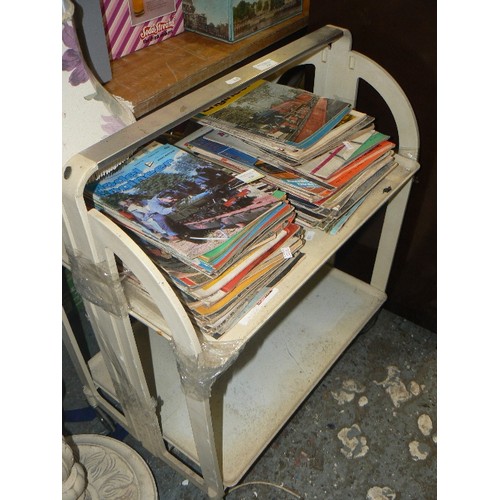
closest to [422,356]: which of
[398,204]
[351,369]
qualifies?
[351,369]

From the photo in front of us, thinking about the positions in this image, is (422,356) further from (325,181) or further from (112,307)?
(112,307)

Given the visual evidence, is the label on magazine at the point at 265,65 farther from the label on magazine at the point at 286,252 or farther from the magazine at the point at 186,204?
the label on magazine at the point at 286,252

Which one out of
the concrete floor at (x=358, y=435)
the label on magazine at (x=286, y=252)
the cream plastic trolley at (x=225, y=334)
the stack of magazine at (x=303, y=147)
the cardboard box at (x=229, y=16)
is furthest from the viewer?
the concrete floor at (x=358, y=435)

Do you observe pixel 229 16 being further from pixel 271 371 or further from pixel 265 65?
pixel 271 371

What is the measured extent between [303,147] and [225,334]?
452mm

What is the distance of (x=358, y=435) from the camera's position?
59.1 inches

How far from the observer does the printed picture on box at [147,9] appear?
120cm

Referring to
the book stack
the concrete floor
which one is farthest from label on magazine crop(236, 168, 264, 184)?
the concrete floor

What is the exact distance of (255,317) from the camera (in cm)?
94

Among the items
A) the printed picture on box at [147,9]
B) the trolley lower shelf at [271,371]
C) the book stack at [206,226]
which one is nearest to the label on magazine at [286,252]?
the book stack at [206,226]

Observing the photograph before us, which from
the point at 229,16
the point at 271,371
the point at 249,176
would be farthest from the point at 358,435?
the point at 229,16

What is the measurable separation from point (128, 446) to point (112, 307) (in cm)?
60

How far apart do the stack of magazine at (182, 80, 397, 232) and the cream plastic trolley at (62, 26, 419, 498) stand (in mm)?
56

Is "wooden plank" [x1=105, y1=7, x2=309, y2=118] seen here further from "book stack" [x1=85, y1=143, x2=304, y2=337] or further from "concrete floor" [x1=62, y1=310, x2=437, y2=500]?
"concrete floor" [x1=62, y1=310, x2=437, y2=500]
